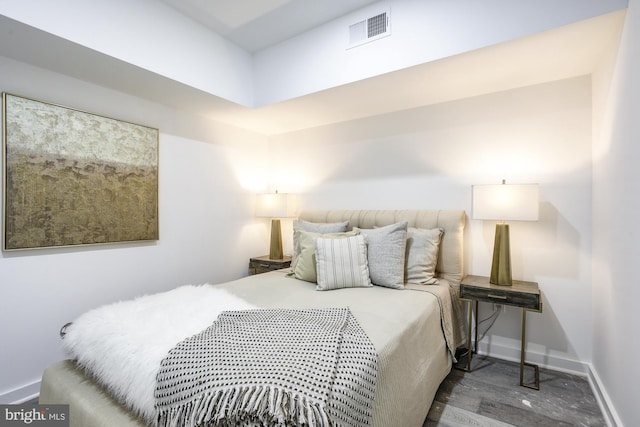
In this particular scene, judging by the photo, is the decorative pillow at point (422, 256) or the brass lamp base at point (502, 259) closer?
the brass lamp base at point (502, 259)

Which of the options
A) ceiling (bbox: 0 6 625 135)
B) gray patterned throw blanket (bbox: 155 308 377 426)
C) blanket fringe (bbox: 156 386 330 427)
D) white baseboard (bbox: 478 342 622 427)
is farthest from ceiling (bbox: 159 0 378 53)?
white baseboard (bbox: 478 342 622 427)

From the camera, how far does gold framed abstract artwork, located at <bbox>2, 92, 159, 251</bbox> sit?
6.40ft

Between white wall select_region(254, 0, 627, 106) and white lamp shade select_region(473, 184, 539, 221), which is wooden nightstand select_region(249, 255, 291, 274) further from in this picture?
white lamp shade select_region(473, 184, 539, 221)

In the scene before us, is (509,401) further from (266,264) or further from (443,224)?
(266,264)

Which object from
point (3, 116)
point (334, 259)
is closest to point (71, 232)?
point (3, 116)

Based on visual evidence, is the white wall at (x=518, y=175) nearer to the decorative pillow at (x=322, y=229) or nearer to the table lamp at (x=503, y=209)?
the table lamp at (x=503, y=209)

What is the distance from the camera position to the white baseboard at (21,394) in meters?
1.92

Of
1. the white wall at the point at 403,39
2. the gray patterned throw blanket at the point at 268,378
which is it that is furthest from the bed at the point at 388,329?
the white wall at the point at 403,39

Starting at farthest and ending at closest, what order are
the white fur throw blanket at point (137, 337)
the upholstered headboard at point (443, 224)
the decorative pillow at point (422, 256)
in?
the upholstered headboard at point (443, 224), the decorative pillow at point (422, 256), the white fur throw blanket at point (137, 337)

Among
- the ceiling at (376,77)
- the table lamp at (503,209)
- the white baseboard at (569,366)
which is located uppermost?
the ceiling at (376,77)

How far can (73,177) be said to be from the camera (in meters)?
2.19

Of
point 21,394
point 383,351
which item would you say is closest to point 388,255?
point 383,351

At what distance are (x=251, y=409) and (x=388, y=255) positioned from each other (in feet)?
5.23

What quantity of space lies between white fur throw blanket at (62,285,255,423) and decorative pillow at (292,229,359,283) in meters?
0.74
